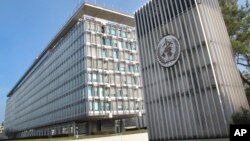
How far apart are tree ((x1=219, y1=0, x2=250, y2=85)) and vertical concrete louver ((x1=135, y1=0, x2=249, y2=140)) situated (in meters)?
2.07

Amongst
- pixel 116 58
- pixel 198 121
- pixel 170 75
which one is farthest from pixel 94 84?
pixel 198 121

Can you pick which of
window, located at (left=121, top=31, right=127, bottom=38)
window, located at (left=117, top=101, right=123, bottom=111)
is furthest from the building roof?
window, located at (left=117, top=101, right=123, bottom=111)

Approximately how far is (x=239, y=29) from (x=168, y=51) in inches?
304

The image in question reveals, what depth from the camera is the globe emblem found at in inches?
987

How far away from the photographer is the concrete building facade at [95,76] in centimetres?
5888

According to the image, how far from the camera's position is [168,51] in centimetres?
2617

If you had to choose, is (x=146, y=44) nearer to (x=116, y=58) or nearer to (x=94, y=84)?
(x=94, y=84)

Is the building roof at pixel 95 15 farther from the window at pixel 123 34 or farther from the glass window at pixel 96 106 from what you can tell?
the glass window at pixel 96 106

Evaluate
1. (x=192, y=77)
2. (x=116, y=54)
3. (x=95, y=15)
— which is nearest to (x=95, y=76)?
(x=116, y=54)

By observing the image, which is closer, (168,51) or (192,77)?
(192,77)

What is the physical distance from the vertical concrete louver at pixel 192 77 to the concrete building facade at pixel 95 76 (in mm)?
31013

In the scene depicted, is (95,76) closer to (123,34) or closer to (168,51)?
(123,34)

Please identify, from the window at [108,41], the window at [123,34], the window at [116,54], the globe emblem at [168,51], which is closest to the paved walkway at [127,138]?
the globe emblem at [168,51]

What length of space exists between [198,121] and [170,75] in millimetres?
5320
